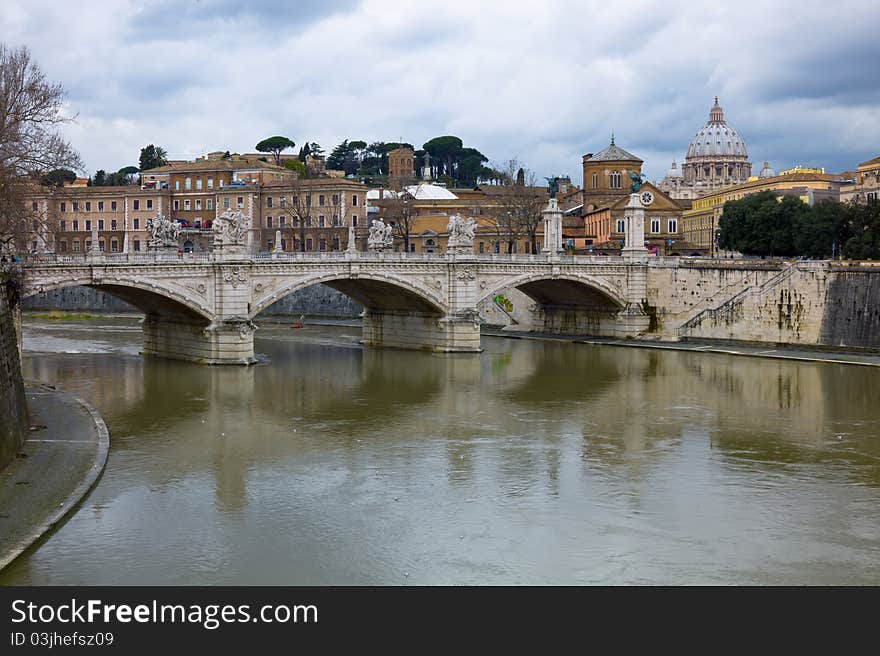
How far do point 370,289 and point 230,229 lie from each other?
8.45 meters

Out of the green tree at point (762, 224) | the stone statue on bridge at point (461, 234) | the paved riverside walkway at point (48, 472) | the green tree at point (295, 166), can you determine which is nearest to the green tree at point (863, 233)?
the green tree at point (762, 224)

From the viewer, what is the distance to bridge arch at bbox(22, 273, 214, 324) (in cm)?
3347

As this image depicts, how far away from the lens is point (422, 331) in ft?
146

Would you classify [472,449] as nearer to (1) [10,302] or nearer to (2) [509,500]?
(2) [509,500]

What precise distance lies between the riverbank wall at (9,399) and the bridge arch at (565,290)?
22.5 m

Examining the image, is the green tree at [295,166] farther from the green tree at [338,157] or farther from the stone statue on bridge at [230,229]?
the stone statue on bridge at [230,229]

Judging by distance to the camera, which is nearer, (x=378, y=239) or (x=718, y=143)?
(x=378, y=239)

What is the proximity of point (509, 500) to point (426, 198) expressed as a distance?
63.6 metres

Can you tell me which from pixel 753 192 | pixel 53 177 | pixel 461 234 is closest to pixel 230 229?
pixel 53 177

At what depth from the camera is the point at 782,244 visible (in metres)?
58.4

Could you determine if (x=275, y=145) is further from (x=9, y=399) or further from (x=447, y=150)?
(x=9, y=399)

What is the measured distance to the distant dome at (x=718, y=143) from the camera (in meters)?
146
